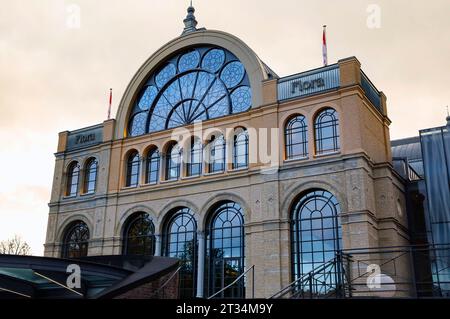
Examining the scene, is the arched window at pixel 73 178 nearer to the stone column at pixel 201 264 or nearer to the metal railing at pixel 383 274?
the stone column at pixel 201 264

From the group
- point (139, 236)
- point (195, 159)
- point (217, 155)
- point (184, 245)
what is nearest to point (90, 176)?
point (139, 236)

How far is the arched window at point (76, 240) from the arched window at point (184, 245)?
20.6 ft

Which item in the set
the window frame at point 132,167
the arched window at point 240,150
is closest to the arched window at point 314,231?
the arched window at point 240,150

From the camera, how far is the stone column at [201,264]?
82.4 ft

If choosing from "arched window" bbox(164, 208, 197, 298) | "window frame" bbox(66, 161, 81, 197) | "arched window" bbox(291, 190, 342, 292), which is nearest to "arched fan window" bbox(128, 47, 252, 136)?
"window frame" bbox(66, 161, 81, 197)

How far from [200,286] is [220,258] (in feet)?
5.50

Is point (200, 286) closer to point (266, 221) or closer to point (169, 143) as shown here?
point (266, 221)

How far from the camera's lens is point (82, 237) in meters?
31.3

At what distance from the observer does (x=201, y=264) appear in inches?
1002

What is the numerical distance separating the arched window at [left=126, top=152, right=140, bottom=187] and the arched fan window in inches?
58.9

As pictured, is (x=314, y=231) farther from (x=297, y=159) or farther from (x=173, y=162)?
(x=173, y=162)

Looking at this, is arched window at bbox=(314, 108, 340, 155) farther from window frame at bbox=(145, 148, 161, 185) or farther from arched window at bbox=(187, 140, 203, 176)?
window frame at bbox=(145, 148, 161, 185)

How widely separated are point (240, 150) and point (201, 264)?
241 inches
